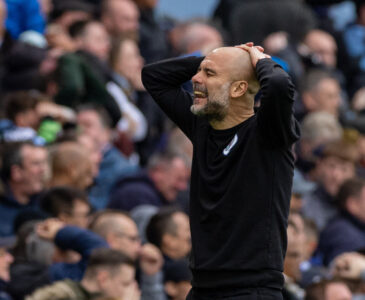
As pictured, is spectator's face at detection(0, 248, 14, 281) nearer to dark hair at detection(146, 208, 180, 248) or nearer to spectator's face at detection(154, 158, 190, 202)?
dark hair at detection(146, 208, 180, 248)

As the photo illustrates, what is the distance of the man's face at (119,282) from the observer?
6773 millimetres

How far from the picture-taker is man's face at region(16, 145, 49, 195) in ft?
27.4

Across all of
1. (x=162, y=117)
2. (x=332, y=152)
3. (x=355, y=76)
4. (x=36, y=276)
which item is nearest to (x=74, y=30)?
(x=162, y=117)

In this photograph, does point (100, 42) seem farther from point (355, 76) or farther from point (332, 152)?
point (355, 76)

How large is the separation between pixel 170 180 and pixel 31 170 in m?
1.28

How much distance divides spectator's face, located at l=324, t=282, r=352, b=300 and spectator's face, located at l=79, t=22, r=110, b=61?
4324 millimetres

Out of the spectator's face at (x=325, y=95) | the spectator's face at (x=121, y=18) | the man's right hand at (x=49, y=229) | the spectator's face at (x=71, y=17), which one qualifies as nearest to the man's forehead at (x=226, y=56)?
the man's right hand at (x=49, y=229)

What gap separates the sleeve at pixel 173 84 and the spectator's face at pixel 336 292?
2.75m

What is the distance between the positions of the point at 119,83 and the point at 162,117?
0.79 meters

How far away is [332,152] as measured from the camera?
10250 mm

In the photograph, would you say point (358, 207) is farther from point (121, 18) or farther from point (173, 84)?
point (173, 84)

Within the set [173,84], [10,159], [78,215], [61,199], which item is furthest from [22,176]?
[173,84]

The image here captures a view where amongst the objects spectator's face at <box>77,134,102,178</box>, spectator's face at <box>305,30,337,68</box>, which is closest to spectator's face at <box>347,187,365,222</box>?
spectator's face at <box>77,134,102,178</box>

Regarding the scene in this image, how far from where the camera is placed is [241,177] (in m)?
4.60
